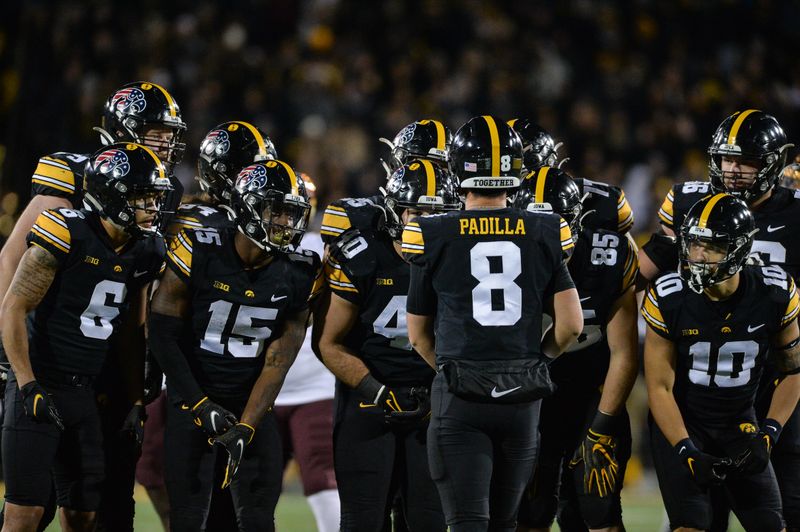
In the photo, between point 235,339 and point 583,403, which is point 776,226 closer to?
point 583,403

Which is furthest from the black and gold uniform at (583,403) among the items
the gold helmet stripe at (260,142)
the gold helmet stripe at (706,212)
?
the gold helmet stripe at (260,142)

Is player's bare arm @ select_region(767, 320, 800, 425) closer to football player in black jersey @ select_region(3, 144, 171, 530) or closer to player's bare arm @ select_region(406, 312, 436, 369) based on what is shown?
player's bare arm @ select_region(406, 312, 436, 369)

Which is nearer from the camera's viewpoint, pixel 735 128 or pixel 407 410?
pixel 407 410

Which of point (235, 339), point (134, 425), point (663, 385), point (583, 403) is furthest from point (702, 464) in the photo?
point (134, 425)

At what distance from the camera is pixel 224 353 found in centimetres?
493

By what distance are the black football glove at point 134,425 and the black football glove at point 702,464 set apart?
7.60 ft

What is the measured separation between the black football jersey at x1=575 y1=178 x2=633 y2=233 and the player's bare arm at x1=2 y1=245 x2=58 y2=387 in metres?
2.50

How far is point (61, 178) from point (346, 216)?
1312 mm

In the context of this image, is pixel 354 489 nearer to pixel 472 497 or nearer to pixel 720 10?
pixel 472 497

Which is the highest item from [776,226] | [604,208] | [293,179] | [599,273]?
[293,179]

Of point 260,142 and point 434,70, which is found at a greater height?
point 434,70

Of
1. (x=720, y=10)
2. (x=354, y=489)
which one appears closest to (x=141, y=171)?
(x=354, y=489)

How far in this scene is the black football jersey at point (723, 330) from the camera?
190 inches

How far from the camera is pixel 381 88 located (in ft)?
40.2
